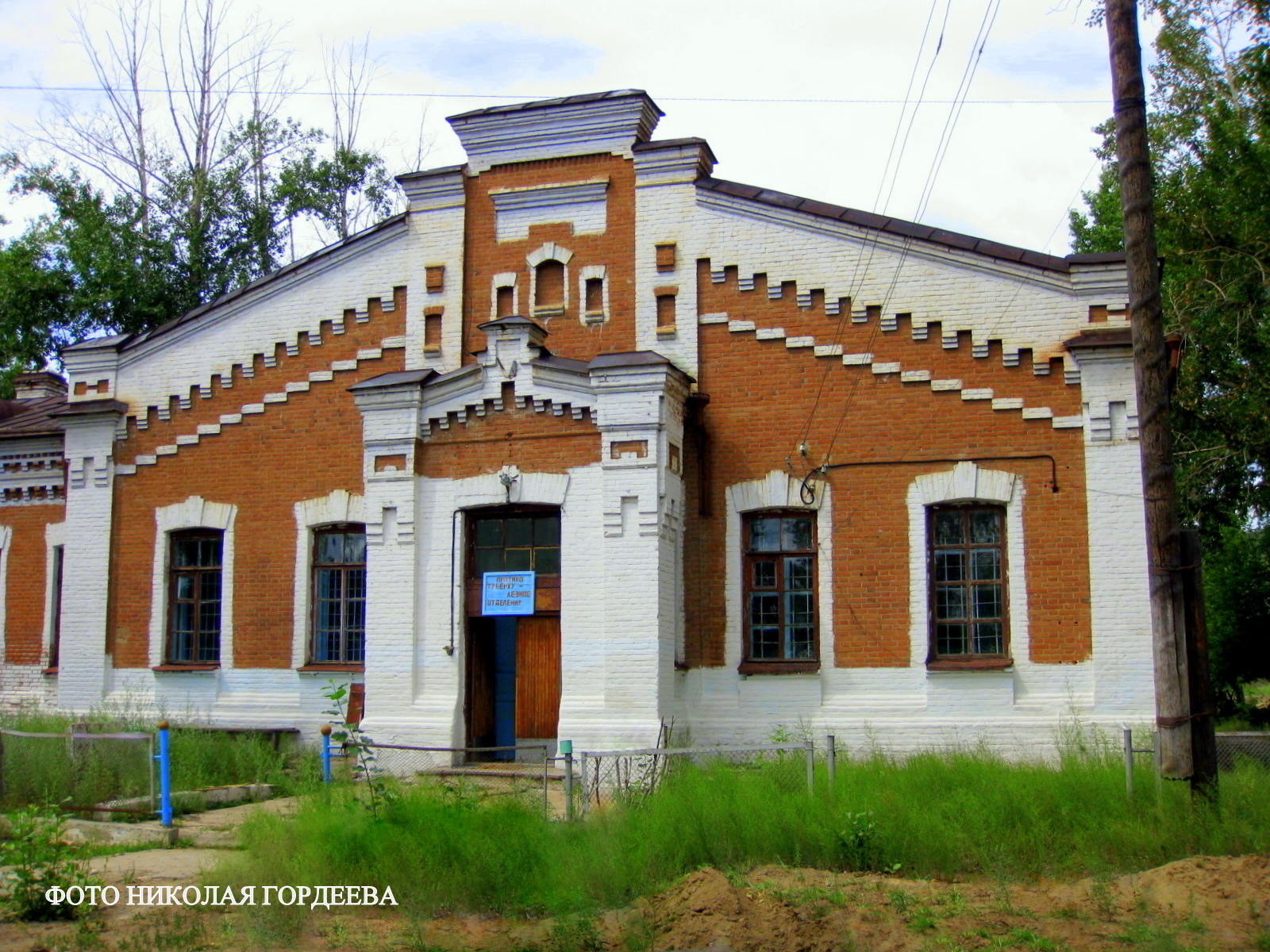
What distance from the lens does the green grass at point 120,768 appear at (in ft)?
40.3

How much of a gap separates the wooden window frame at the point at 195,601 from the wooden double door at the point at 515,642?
383 cm

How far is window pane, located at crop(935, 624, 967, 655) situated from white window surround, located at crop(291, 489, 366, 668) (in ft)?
22.8

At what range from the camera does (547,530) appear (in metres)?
14.7

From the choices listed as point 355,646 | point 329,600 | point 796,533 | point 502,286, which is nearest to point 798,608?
point 796,533

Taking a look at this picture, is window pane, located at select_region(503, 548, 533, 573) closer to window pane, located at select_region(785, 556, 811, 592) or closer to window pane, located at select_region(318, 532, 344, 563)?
window pane, located at select_region(318, 532, 344, 563)

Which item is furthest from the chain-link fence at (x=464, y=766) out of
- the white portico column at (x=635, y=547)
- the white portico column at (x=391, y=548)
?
the white portico column at (x=635, y=547)

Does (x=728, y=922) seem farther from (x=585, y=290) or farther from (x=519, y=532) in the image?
(x=585, y=290)

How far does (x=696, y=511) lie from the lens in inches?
582

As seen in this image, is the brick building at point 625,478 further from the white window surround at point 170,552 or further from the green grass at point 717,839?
the green grass at point 717,839

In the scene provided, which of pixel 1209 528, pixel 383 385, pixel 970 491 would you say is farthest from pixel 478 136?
pixel 1209 528

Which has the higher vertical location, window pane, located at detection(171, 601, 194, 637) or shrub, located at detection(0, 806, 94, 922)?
window pane, located at detection(171, 601, 194, 637)

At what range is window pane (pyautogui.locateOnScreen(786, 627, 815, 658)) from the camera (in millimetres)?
14438

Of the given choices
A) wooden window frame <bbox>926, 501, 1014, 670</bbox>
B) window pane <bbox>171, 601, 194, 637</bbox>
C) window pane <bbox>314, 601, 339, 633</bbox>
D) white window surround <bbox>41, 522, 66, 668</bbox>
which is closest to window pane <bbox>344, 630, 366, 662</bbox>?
window pane <bbox>314, 601, 339, 633</bbox>

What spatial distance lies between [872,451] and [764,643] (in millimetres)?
2440
